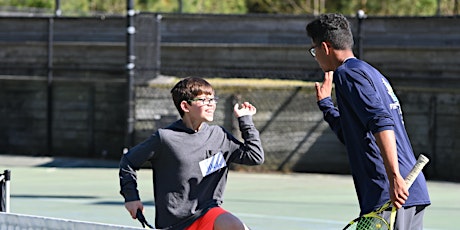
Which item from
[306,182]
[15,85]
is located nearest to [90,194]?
[306,182]

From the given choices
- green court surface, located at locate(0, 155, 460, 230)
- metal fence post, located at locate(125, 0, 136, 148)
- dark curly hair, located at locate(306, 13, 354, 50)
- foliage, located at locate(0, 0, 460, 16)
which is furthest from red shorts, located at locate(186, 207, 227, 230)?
foliage, located at locate(0, 0, 460, 16)

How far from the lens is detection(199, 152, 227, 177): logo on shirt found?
6.27m

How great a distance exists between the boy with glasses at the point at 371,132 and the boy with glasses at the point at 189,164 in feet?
3.15

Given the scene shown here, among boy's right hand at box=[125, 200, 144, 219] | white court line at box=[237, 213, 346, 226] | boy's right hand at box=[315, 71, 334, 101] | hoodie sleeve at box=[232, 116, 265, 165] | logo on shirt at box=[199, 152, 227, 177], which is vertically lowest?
white court line at box=[237, 213, 346, 226]

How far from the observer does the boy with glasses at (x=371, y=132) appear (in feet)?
17.2

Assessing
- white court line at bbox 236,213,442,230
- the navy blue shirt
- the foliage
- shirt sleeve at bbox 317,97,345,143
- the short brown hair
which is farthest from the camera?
the foliage

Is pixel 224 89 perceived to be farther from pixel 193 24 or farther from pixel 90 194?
pixel 90 194

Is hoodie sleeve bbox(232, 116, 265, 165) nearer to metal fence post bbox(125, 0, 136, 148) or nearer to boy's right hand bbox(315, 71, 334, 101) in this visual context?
boy's right hand bbox(315, 71, 334, 101)

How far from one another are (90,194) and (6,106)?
584 centimetres

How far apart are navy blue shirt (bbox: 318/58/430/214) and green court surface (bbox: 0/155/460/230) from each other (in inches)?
211

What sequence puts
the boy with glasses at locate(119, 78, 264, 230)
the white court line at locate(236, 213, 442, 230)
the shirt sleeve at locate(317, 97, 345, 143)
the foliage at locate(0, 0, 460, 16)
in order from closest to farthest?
the shirt sleeve at locate(317, 97, 345, 143)
the boy with glasses at locate(119, 78, 264, 230)
the white court line at locate(236, 213, 442, 230)
the foliage at locate(0, 0, 460, 16)

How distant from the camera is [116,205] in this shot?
1255cm

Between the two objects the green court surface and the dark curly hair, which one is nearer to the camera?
the dark curly hair

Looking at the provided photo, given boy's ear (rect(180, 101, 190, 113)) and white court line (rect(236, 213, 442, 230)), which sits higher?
boy's ear (rect(180, 101, 190, 113))
